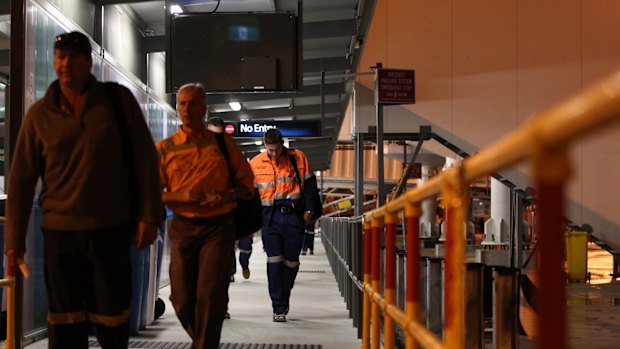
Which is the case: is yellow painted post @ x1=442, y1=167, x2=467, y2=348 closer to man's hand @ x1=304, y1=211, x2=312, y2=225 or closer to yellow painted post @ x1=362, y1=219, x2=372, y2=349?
yellow painted post @ x1=362, y1=219, x2=372, y2=349

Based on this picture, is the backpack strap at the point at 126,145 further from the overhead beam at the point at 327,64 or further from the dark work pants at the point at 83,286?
the overhead beam at the point at 327,64

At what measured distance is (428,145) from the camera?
21.8 m

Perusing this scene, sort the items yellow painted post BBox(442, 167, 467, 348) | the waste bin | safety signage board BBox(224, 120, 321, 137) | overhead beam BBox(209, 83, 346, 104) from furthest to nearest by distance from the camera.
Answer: overhead beam BBox(209, 83, 346, 104) < safety signage board BBox(224, 120, 321, 137) < the waste bin < yellow painted post BBox(442, 167, 467, 348)

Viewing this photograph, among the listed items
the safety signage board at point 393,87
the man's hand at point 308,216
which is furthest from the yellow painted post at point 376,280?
the safety signage board at point 393,87

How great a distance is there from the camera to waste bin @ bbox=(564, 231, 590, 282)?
15.6m

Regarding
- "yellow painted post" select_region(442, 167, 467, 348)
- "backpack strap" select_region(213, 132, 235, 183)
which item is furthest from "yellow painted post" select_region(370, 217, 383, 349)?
"yellow painted post" select_region(442, 167, 467, 348)

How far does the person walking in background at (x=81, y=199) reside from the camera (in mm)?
3730

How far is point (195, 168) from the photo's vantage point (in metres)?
5.23

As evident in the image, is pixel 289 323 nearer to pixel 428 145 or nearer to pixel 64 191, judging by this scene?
pixel 64 191

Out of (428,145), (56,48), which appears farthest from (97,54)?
(428,145)

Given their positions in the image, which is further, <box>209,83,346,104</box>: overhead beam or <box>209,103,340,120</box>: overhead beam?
<box>209,103,340,120</box>: overhead beam

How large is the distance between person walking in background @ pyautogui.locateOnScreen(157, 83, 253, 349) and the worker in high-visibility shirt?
307 centimetres

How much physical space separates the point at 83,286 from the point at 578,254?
13.4m

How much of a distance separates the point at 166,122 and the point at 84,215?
9847 millimetres
